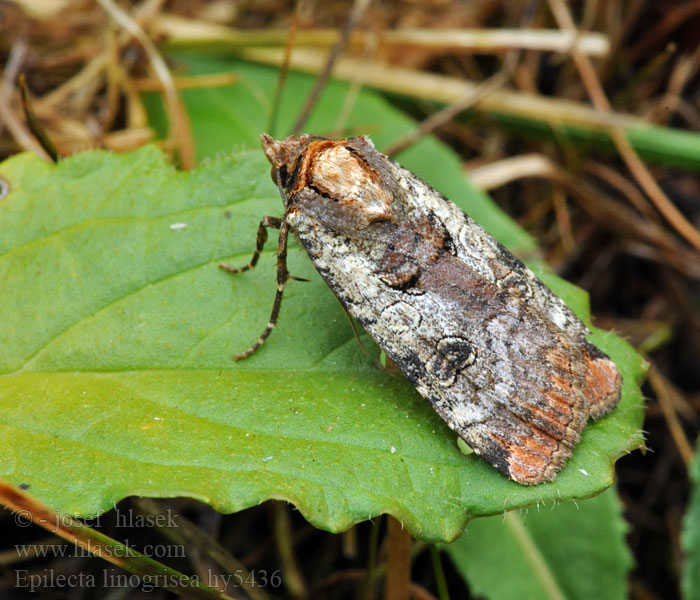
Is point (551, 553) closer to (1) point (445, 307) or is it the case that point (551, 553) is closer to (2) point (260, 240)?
(1) point (445, 307)

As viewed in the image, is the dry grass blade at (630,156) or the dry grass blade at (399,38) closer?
the dry grass blade at (630,156)

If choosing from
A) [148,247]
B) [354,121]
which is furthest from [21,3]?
[148,247]

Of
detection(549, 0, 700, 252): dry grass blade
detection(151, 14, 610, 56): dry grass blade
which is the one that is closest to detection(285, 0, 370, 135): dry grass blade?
detection(151, 14, 610, 56): dry grass blade

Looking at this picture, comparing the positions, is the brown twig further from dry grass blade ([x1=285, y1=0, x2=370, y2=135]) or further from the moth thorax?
dry grass blade ([x1=285, y1=0, x2=370, y2=135])

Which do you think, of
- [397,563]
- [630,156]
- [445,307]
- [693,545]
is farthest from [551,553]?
[630,156]

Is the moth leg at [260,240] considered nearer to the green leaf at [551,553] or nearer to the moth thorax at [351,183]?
the moth thorax at [351,183]

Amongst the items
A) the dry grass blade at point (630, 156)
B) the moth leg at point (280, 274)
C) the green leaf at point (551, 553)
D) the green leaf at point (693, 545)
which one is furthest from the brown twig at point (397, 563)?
the dry grass blade at point (630, 156)
